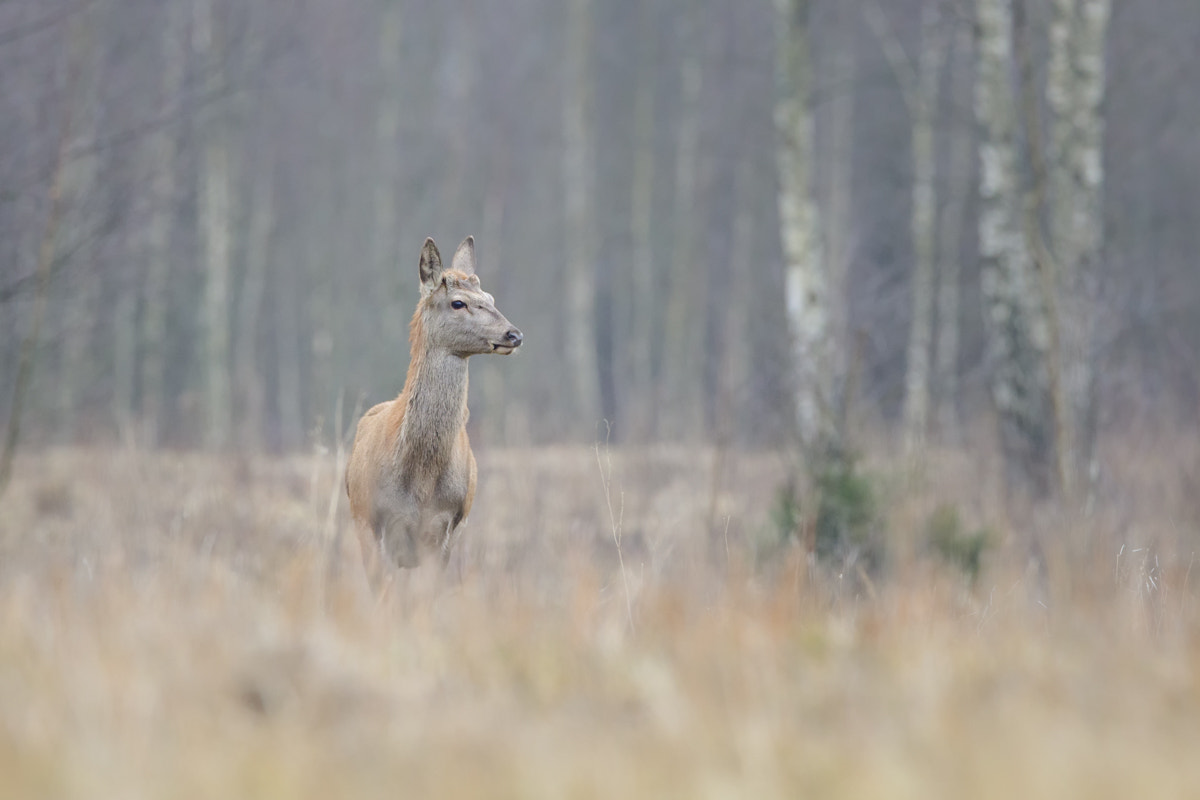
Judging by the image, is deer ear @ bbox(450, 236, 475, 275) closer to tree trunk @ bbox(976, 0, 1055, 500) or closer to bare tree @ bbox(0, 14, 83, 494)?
bare tree @ bbox(0, 14, 83, 494)

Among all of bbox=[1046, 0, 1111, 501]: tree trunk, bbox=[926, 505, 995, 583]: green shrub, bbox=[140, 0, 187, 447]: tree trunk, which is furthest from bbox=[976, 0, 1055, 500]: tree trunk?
bbox=[140, 0, 187, 447]: tree trunk

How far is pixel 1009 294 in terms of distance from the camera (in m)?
10.1

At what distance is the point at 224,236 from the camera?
1950cm

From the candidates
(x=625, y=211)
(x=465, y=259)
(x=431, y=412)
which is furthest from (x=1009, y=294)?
(x=625, y=211)

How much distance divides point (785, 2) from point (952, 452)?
450 cm

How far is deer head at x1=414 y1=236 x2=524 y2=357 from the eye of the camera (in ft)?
21.2

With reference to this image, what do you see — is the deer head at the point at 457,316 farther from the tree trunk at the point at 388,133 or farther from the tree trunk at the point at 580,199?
the tree trunk at the point at 388,133

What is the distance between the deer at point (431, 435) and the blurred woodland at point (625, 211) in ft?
5.61

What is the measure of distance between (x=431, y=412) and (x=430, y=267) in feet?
2.73

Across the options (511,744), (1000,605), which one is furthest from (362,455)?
(511,744)

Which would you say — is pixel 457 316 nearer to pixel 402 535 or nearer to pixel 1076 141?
pixel 402 535

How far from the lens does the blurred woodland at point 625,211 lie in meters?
9.23

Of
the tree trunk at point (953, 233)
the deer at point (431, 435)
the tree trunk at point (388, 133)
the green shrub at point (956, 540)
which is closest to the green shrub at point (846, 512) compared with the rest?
the green shrub at point (956, 540)

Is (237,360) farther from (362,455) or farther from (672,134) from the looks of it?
(362,455)
